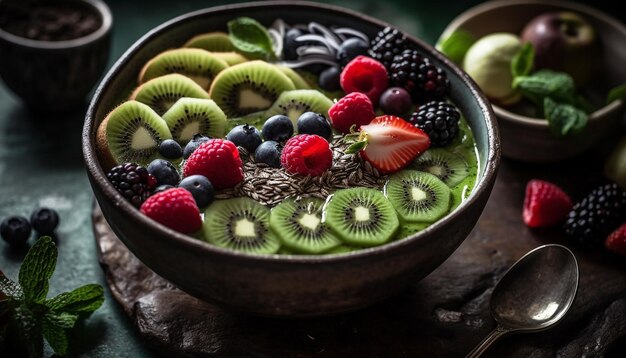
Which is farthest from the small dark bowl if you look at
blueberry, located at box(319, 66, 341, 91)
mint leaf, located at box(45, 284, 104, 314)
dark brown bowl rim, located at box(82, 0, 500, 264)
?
mint leaf, located at box(45, 284, 104, 314)

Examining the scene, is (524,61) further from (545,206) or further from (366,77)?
(366,77)

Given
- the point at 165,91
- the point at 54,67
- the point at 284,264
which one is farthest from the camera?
the point at 54,67

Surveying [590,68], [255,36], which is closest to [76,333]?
[255,36]

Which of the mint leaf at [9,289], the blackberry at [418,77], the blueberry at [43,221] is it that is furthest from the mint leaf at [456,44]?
the mint leaf at [9,289]

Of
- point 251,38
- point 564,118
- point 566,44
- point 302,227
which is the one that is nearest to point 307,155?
point 302,227

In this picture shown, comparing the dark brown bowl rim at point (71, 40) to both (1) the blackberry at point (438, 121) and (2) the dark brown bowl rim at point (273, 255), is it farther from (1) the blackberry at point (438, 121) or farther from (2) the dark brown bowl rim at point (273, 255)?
(1) the blackberry at point (438, 121)

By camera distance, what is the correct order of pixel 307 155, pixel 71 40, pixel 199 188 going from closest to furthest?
pixel 199 188, pixel 307 155, pixel 71 40

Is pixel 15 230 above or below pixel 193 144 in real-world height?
below
